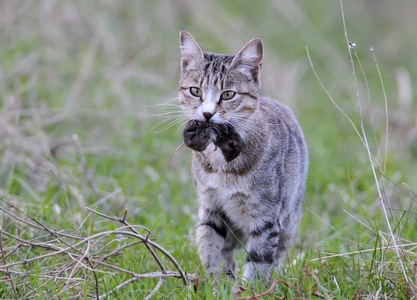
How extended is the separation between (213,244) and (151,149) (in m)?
2.93

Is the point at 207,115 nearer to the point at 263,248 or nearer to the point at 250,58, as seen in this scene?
the point at 250,58

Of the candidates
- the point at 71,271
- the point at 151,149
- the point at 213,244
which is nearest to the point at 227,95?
the point at 213,244

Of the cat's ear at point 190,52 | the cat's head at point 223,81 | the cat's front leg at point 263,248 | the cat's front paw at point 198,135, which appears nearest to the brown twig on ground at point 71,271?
the cat's front leg at point 263,248

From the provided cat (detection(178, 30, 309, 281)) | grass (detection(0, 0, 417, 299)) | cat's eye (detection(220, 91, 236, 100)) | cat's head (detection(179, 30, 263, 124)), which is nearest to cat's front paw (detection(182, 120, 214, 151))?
cat (detection(178, 30, 309, 281))

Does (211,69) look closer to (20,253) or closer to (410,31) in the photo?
(20,253)

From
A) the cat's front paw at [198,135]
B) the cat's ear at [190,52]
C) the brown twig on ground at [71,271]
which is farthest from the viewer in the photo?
the cat's ear at [190,52]

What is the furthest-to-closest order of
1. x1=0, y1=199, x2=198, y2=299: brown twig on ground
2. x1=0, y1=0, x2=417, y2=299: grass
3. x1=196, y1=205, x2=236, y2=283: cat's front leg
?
x1=196, y1=205, x2=236, y2=283: cat's front leg < x1=0, y1=0, x2=417, y2=299: grass < x1=0, y1=199, x2=198, y2=299: brown twig on ground

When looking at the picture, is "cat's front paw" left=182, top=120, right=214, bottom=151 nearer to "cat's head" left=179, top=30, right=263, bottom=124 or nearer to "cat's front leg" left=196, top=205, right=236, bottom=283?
"cat's head" left=179, top=30, right=263, bottom=124

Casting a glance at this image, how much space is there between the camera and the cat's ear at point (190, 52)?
446 cm

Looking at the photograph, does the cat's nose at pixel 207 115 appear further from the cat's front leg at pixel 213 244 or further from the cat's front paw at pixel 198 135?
the cat's front leg at pixel 213 244

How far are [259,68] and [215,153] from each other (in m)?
0.75

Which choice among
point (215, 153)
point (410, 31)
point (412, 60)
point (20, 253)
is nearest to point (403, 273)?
point (215, 153)

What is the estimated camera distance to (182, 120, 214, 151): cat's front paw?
3.94 m

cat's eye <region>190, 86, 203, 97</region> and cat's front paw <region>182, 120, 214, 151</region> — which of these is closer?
cat's front paw <region>182, 120, 214, 151</region>
